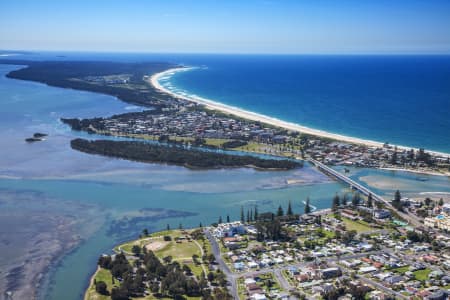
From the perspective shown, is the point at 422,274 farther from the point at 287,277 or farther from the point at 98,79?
the point at 98,79

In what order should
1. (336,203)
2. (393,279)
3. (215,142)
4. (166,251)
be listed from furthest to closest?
(215,142) → (336,203) → (166,251) → (393,279)

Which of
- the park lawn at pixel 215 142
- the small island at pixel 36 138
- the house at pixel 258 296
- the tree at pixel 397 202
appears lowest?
the house at pixel 258 296

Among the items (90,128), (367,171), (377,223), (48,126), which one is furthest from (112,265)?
(48,126)

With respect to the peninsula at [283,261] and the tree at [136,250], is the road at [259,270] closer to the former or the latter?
the peninsula at [283,261]

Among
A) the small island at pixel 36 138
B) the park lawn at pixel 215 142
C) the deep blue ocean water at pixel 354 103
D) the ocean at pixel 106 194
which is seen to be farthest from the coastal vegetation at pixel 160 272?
the deep blue ocean water at pixel 354 103

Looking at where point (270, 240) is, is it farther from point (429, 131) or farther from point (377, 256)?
point (429, 131)

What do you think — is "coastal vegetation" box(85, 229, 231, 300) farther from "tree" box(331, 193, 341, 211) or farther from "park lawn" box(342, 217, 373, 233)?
"tree" box(331, 193, 341, 211)

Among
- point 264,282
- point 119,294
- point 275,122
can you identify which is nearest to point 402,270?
point 264,282

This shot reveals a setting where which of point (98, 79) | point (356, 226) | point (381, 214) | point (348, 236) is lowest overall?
point (356, 226)
